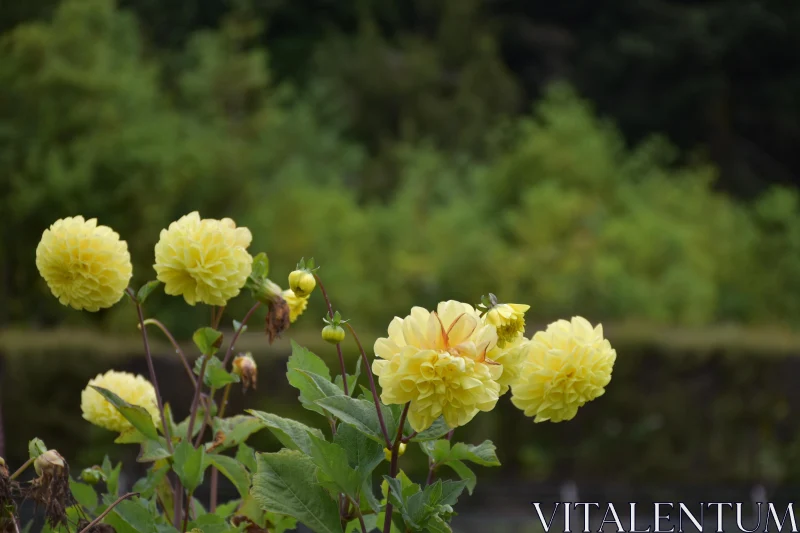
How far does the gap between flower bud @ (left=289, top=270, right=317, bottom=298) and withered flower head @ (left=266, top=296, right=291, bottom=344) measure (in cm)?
4

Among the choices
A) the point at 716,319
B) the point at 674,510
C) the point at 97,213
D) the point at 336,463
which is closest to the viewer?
the point at 336,463

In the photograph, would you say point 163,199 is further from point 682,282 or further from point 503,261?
point 682,282

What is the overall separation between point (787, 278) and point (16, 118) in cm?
867

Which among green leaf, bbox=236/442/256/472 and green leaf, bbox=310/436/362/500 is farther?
green leaf, bbox=236/442/256/472

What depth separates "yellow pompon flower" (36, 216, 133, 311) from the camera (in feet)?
3.89

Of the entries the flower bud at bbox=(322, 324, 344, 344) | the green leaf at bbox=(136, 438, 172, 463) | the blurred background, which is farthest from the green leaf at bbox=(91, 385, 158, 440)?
the blurred background

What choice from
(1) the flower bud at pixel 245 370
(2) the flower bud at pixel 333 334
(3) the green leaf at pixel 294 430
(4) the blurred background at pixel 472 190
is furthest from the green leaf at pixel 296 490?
(4) the blurred background at pixel 472 190

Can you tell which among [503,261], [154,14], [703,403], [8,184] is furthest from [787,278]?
[154,14]

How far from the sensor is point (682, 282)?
1043cm

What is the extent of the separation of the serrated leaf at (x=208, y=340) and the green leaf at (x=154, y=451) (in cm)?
12

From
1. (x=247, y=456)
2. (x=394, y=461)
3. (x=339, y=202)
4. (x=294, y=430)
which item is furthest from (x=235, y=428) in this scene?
(x=339, y=202)

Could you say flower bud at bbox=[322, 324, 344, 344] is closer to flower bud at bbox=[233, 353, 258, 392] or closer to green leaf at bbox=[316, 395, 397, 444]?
green leaf at bbox=[316, 395, 397, 444]

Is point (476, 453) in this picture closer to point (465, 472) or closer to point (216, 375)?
point (465, 472)

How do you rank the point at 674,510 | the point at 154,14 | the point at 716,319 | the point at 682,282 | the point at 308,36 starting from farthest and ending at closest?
1. the point at 308,36
2. the point at 154,14
3. the point at 716,319
4. the point at 682,282
5. the point at 674,510
